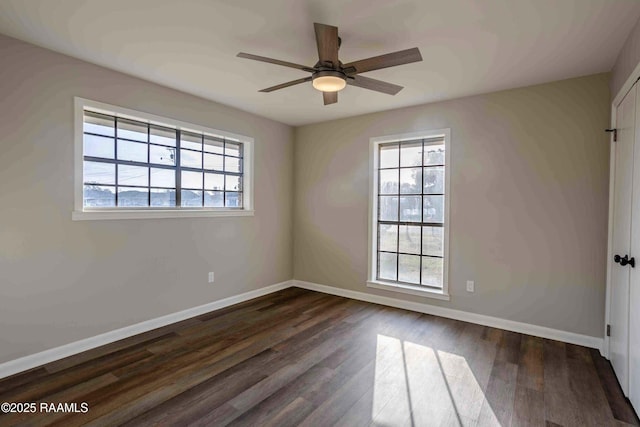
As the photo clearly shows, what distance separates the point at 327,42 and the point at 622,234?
264 centimetres

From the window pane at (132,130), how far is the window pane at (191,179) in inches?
22.9

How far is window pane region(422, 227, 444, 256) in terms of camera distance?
404cm

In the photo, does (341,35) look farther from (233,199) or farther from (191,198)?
(233,199)

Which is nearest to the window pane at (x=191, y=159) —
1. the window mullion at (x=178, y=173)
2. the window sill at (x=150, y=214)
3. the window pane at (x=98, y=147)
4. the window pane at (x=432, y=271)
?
the window mullion at (x=178, y=173)

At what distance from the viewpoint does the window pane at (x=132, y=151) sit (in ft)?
10.8

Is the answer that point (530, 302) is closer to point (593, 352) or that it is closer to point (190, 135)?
point (593, 352)

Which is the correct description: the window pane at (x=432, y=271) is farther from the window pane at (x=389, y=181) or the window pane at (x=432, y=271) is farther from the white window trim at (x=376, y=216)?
the window pane at (x=389, y=181)

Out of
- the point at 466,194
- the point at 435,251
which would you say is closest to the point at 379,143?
the point at 466,194

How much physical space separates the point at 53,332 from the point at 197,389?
58.1 inches

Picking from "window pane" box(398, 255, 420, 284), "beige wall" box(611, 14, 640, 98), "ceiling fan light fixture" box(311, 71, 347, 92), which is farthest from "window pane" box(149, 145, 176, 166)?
"beige wall" box(611, 14, 640, 98)

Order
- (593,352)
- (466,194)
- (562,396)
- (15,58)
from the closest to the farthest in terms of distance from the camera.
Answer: (562,396), (15,58), (593,352), (466,194)

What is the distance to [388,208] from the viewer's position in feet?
14.7

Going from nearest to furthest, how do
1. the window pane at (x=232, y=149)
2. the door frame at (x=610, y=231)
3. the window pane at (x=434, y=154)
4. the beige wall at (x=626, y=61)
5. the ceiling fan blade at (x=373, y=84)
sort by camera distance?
the beige wall at (x=626, y=61) → the ceiling fan blade at (x=373, y=84) → the door frame at (x=610, y=231) → the window pane at (x=434, y=154) → the window pane at (x=232, y=149)

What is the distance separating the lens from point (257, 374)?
101 inches
